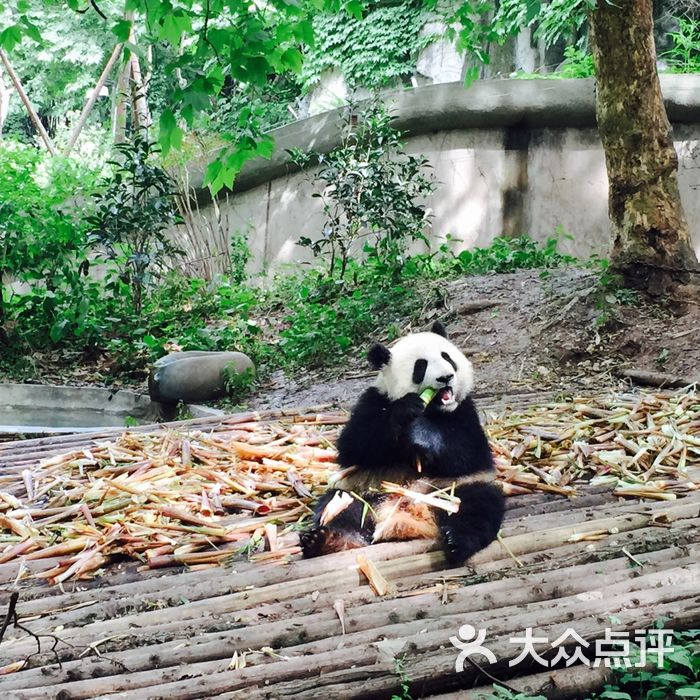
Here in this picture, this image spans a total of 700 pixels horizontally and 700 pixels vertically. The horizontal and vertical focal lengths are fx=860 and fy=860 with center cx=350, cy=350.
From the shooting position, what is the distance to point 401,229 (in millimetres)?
9008

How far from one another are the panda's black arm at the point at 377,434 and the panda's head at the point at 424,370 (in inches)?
4.5

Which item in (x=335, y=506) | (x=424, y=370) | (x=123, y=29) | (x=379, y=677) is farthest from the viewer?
(x=123, y=29)

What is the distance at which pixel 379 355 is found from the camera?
11.4 ft

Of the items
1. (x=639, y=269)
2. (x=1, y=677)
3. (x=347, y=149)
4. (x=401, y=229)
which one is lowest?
(x=1, y=677)

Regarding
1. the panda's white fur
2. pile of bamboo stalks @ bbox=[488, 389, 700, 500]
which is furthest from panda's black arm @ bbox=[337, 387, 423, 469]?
pile of bamboo stalks @ bbox=[488, 389, 700, 500]

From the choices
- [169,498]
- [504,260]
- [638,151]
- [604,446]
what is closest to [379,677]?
[169,498]

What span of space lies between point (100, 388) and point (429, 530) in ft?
18.8

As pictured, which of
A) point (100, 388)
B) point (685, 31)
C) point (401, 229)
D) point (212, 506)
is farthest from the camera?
point (685, 31)

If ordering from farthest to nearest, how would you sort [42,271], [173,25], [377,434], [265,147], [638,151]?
1. [42,271]
2. [638,151]
3. [265,147]
4. [173,25]
5. [377,434]

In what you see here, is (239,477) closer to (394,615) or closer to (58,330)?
(394,615)

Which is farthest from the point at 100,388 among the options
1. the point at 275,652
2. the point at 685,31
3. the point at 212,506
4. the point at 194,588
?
the point at 685,31

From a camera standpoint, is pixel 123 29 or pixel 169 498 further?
pixel 123 29

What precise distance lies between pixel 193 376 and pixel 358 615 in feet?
17.3

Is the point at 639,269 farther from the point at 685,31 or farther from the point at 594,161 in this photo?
the point at 685,31
